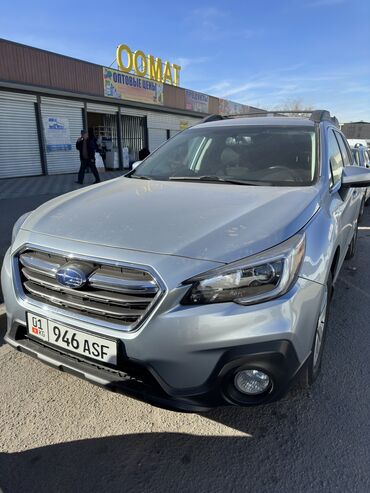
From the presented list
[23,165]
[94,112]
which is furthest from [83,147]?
[94,112]

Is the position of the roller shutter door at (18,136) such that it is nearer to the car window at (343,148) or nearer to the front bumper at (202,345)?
the car window at (343,148)

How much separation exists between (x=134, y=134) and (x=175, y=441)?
1901cm

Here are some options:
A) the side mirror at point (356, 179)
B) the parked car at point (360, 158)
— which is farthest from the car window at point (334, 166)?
the parked car at point (360, 158)

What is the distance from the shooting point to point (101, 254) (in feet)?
6.07

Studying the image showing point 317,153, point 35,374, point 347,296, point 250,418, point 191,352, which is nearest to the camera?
point 191,352

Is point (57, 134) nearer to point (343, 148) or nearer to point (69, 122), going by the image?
point (69, 122)

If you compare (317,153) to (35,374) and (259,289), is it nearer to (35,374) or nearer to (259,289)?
(259,289)

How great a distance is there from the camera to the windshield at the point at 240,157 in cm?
289

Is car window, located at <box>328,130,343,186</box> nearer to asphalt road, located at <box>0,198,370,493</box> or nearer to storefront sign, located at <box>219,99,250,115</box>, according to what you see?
asphalt road, located at <box>0,198,370,493</box>

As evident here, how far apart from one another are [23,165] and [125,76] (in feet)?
22.0

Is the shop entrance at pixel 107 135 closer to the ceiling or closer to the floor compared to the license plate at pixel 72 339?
closer to the ceiling

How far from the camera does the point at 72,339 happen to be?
193cm

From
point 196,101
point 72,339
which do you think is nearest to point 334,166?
point 72,339

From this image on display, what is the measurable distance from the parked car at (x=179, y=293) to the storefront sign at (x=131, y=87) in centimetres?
1545
